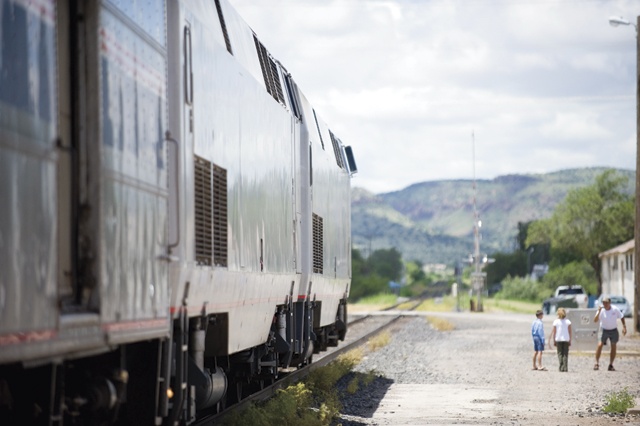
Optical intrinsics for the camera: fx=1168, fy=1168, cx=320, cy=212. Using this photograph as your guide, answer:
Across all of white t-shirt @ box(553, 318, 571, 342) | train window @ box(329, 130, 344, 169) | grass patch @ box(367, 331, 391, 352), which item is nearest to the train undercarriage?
train window @ box(329, 130, 344, 169)

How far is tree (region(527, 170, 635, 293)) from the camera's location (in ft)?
322

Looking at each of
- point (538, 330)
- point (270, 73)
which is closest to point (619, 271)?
point (538, 330)

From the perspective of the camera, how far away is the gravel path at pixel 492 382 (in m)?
16.1

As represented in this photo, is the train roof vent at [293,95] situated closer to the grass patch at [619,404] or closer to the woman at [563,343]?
the grass patch at [619,404]

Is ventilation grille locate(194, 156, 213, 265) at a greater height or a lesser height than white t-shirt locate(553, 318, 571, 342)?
greater

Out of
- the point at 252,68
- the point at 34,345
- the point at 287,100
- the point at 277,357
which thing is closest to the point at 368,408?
the point at 277,357

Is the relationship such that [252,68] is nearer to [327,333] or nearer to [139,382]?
[139,382]

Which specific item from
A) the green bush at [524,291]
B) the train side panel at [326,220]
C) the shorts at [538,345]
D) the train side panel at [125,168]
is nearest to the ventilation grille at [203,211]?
the train side panel at [125,168]

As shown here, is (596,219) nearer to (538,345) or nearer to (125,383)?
(538,345)

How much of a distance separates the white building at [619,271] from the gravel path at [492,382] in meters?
38.2

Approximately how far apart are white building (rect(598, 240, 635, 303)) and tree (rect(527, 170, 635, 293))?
22.9 feet

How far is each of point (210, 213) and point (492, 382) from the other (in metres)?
12.7

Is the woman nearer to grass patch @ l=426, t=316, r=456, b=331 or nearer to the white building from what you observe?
grass patch @ l=426, t=316, r=456, b=331

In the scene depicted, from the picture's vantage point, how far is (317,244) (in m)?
18.7
